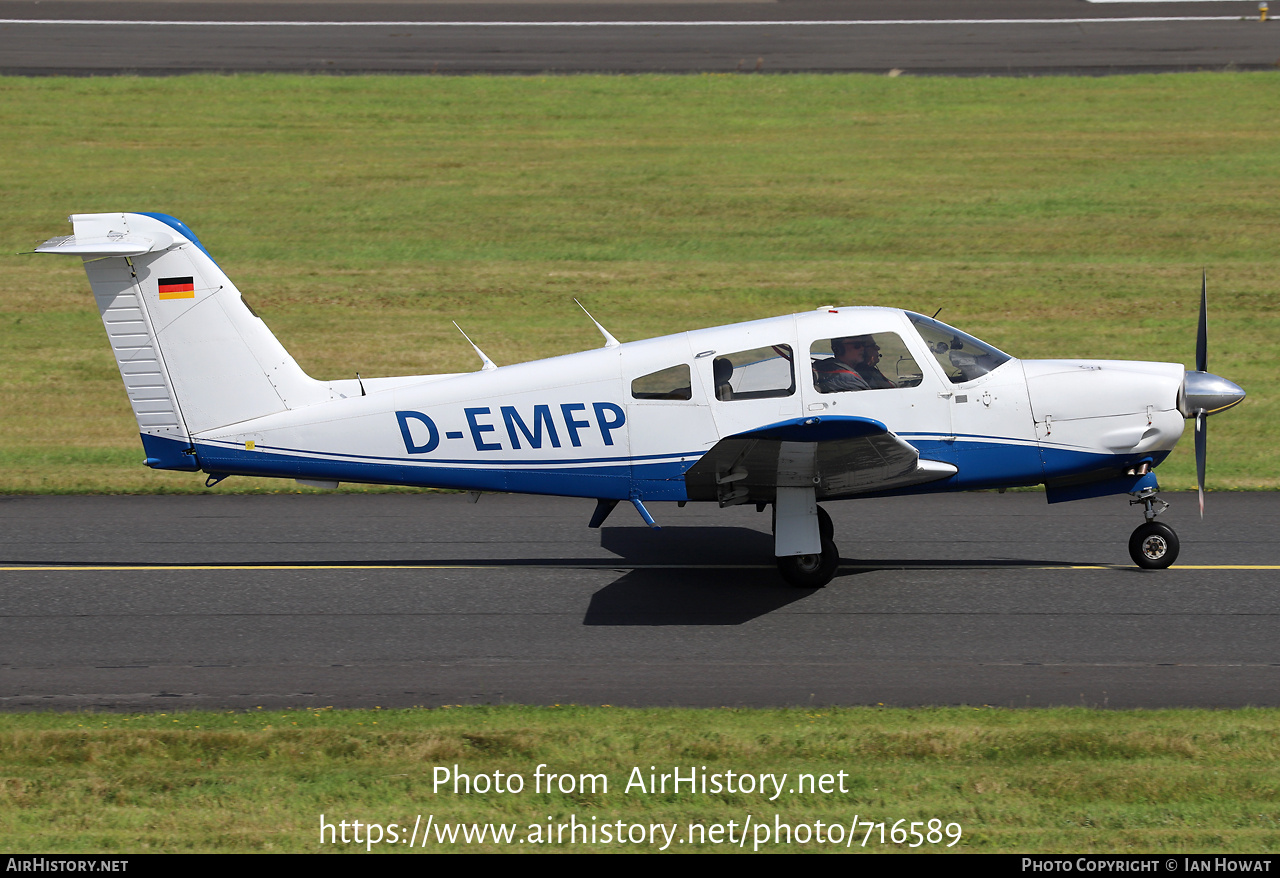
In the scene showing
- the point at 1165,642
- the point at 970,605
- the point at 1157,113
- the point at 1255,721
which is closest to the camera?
the point at 1255,721

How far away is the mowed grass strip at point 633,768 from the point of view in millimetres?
6355

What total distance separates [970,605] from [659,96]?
68.8ft

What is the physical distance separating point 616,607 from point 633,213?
577 inches

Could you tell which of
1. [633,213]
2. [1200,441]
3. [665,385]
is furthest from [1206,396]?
[633,213]

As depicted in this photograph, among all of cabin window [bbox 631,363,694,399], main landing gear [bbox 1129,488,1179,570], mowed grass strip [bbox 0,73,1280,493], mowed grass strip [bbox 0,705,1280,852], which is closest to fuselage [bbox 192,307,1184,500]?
cabin window [bbox 631,363,694,399]

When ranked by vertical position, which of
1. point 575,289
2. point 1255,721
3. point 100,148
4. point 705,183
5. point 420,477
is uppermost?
point 100,148

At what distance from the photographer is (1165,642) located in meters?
8.98

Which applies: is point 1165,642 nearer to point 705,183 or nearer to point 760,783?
point 760,783

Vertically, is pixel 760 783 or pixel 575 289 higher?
pixel 575 289

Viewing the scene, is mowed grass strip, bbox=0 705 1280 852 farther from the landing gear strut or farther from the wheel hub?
the wheel hub

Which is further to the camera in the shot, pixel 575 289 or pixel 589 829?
pixel 575 289

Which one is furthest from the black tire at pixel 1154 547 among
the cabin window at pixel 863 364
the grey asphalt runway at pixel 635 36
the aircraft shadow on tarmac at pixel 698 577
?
the grey asphalt runway at pixel 635 36

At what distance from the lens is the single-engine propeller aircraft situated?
9.86m

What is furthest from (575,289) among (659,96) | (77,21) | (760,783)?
(77,21)
